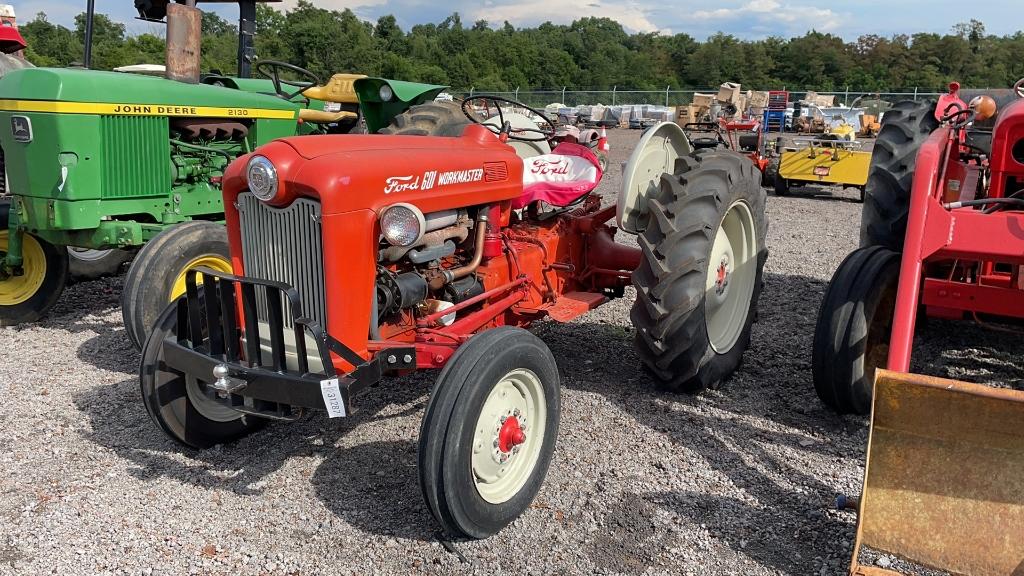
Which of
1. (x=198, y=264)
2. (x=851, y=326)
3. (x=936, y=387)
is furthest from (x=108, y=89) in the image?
(x=936, y=387)

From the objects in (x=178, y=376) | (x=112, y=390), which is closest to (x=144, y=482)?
(x=178, y=376)

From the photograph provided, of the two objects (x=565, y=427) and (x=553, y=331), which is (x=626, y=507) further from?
(x=553, y=331)

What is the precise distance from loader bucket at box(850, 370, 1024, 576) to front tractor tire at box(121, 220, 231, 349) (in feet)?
11.4

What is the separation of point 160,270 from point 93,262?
7.92ft

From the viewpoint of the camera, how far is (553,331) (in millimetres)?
5262

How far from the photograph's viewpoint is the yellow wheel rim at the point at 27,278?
5277 mm

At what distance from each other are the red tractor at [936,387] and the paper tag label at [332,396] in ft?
5.65

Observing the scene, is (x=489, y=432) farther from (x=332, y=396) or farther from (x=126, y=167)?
(x=126, y=167)

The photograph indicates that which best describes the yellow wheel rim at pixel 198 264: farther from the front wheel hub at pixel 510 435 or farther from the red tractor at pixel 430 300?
the front wheel hub at pixel 510 435

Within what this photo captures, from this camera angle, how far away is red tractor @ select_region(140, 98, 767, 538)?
270 centimetres

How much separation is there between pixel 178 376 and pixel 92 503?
0.58 metres

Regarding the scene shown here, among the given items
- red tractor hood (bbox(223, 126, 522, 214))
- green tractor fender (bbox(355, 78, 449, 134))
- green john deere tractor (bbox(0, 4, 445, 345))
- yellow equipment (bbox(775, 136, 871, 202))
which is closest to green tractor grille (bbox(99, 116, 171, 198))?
green john deere tractor (bbox(0, 4, 445, 345))

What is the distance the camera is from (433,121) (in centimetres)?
448

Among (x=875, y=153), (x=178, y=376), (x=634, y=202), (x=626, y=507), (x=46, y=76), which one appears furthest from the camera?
(x=875, y=153)
